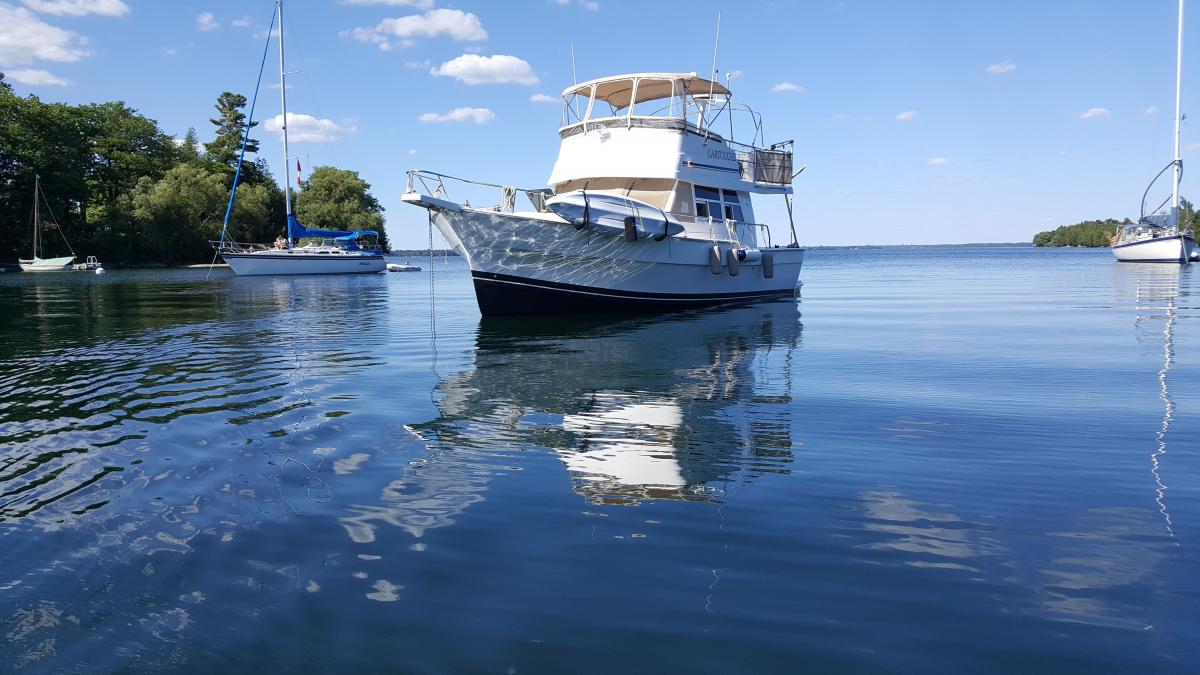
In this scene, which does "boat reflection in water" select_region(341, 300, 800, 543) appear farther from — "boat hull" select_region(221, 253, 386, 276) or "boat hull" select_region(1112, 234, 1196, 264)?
"boat hull" select_region(1112, 234, 1196, 264)

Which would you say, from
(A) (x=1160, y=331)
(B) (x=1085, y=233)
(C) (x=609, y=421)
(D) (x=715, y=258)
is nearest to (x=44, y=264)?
(D) (x=715, y=258)

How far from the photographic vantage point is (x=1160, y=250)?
184 feet

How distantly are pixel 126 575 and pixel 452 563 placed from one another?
1.62 meters

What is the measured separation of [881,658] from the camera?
2896 mm

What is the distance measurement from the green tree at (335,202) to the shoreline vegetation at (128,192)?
122 mm

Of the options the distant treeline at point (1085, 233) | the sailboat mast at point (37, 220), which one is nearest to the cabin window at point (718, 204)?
the sailboat mast at point (37, 220)

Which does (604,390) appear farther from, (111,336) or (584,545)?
(111,336)

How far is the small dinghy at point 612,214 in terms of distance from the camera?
1614 centimetres

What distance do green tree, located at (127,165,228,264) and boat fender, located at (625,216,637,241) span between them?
245ft

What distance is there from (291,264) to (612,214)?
150 ft

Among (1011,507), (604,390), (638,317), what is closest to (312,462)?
(604,390)

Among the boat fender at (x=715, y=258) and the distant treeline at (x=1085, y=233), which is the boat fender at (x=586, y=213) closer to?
the boat fender at (x=715, y=258)

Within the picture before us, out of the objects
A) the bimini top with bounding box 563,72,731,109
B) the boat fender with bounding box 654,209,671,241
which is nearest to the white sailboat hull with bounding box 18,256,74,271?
the bimini top with bounding box 563,72,731,109

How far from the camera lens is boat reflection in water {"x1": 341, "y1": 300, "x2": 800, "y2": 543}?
5.07m
